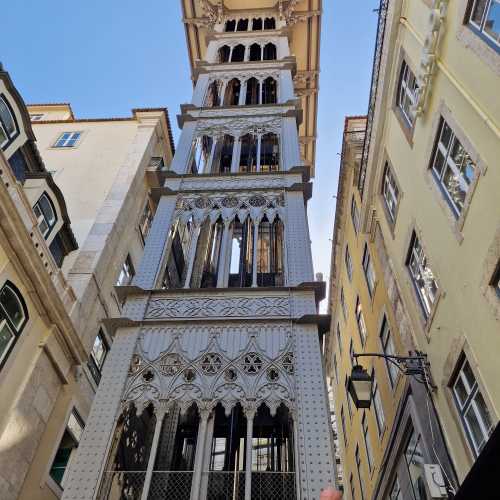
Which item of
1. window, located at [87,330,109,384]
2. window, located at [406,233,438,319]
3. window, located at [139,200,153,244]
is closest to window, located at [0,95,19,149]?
window, located at [87,330,109,384]

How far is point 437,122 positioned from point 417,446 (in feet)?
26.8

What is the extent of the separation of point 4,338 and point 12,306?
36.7 inches

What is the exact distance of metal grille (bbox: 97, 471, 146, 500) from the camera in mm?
7988

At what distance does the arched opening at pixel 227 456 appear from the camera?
8.58m

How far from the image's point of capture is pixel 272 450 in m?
10.0

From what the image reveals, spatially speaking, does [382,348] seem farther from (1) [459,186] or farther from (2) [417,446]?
(1) [459,186]

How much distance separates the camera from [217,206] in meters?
14.4

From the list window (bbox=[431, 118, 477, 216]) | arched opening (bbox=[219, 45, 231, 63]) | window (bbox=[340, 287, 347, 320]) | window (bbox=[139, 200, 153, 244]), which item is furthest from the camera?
arched opening (bbox=[219, 45, 231, 63])

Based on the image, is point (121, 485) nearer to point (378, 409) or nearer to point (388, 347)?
point (388, 347)

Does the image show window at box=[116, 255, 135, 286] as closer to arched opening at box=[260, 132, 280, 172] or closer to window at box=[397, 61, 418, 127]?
arched opening at box=[260, 132, 280, 172]

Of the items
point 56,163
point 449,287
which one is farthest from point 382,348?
point 56,163

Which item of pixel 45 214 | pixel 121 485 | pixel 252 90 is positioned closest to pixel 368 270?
pixel 252 90

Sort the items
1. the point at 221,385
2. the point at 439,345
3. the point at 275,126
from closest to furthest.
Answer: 1. the point at 221,385
2. the point at 439,345
3. the point at 275,126

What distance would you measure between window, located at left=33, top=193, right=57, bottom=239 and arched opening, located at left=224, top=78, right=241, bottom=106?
975cm
